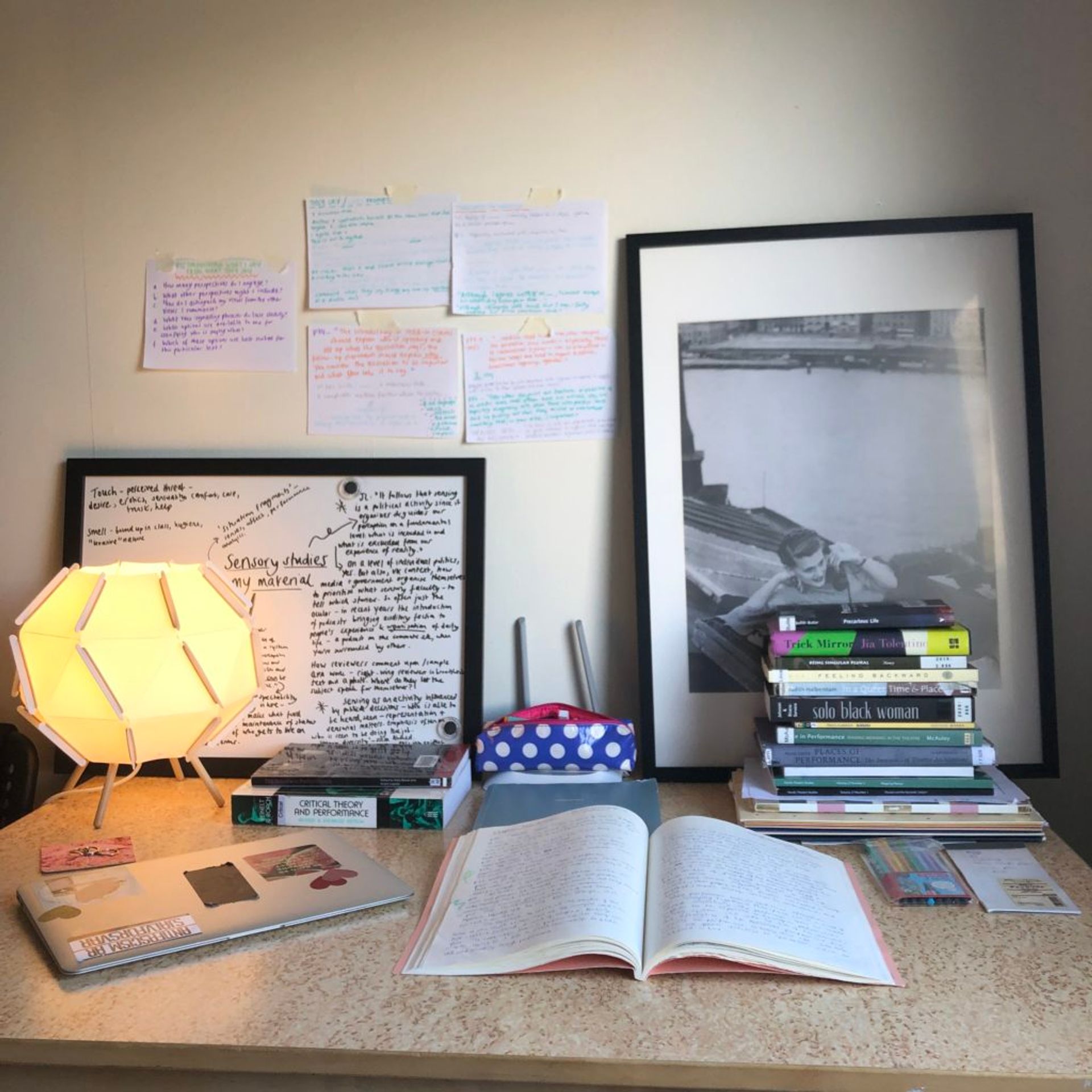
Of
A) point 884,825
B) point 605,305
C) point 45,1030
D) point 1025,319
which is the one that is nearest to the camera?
point 45,1030

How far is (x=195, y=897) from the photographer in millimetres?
1084

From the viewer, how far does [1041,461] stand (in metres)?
1.42

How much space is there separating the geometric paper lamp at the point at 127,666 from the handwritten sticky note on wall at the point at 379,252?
19.4 inches

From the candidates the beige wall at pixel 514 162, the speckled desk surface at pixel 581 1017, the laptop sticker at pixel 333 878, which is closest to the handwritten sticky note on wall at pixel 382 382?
the beige wall at pixel 514 162

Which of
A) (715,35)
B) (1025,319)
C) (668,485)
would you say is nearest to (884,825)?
(668,485)

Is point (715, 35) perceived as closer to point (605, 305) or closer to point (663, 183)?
point (663, 183)

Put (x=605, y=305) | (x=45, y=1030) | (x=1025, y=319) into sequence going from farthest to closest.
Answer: (x=605, y=305) → (x=1025, y=319) → (x=45, y=1030)

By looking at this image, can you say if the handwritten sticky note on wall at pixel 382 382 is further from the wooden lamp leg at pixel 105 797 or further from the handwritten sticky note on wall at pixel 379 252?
the wooden lamp leg at pixel 105 797

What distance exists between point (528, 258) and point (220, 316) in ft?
1.58

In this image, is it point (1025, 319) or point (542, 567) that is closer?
point (1025, 319)

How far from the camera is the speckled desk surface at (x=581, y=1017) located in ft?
2.69

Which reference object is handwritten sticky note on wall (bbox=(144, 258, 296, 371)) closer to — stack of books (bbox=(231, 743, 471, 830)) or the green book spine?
stack of books (bbox=(231, 743, 471, 830))

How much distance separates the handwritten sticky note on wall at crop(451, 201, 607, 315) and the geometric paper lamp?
590 millimetres

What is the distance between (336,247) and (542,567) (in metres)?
0.57
